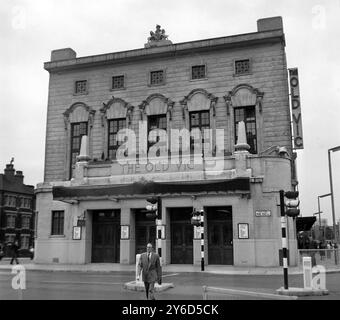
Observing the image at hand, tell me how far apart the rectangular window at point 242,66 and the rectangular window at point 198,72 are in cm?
259

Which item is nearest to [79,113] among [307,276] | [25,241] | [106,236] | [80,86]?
[80,86]

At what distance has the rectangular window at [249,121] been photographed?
3391cm

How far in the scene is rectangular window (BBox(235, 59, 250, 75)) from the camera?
34.7m

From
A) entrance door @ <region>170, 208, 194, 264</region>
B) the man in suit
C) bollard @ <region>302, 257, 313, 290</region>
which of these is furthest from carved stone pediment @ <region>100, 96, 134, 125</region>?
the man in suit

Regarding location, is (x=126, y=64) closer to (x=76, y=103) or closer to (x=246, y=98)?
(x=76, y=103)

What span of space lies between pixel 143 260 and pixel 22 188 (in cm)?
7103

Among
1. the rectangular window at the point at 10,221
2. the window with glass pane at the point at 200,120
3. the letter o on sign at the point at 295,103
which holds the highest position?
the letter o on sign at the point at 295,103

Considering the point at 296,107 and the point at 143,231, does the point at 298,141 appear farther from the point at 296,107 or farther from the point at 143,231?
the point at 143,231

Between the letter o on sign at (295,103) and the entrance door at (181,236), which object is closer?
the entrance door at (181,236)

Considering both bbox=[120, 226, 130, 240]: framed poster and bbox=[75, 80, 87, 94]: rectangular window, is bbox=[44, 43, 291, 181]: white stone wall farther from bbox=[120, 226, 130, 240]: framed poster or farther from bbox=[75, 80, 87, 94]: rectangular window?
bbox=[120, 226, 130, 240]: framed poster

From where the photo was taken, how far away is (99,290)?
1770cm

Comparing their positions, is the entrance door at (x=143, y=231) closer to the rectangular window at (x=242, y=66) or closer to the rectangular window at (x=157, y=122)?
the rectangular window at (x=157, y=122)

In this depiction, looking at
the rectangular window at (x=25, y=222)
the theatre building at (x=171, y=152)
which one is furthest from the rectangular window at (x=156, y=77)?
the rectangular window at (x=25, y=222)
